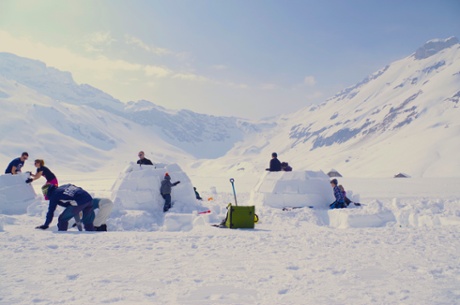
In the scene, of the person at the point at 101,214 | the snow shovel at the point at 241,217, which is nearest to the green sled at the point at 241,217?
the snow shovel at the point at 241,217

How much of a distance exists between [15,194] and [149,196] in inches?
141

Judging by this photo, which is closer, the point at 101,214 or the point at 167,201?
the point at 101,214

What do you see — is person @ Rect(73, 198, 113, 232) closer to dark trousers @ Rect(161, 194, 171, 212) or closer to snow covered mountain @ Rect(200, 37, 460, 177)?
dark trousers @ Rect(161, 194, 171, 212)

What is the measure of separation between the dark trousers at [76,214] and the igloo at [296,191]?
618 centimetres

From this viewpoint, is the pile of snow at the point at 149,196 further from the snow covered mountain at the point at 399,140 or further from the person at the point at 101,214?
the snow covered mountain at the point at 399,140

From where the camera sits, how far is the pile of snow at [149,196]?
9.84 metres

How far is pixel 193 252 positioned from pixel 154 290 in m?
1.55

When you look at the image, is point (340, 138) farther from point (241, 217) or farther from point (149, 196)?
point (241, 217)

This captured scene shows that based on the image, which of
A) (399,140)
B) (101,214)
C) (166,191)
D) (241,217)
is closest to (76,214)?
(101,214)

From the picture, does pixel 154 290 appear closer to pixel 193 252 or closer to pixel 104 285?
pixel 104 285

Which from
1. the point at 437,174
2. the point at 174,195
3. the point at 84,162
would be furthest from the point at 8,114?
the point at 174,195

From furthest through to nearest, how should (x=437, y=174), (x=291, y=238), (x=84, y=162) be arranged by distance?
(x=84, y=162) < (x=437, y=174) < (x=291, y=238)

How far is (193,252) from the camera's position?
16.5 feet

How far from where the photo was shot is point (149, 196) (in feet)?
37.6
